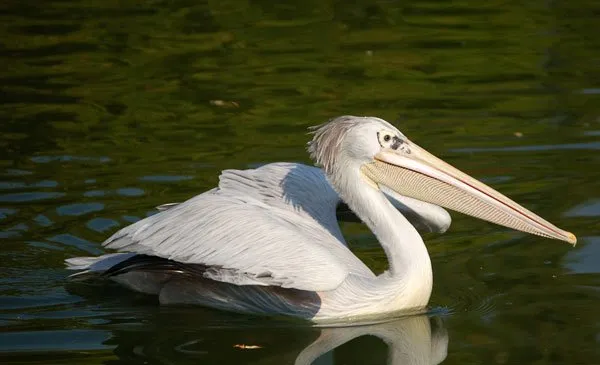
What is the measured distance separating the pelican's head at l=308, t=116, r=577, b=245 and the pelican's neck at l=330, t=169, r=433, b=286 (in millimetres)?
62

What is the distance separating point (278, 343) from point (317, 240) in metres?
0.58

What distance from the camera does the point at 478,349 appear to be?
5375 millimetres

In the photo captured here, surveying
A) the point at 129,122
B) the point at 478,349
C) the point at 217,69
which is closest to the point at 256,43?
the point at 217,69

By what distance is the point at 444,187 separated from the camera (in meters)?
5.93

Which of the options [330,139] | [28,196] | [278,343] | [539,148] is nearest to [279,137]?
[539,148]

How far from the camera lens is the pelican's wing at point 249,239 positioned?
18.4 feet

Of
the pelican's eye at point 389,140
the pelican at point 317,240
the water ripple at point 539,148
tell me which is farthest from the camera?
the water ripple at point 539,148

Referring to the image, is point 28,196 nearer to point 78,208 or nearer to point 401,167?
point 78,208

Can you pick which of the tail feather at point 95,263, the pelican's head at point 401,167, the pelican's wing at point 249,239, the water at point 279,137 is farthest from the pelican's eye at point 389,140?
Result: the tail feather at point 95,263

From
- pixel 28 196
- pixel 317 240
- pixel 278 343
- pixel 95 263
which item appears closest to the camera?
pixel 278 343

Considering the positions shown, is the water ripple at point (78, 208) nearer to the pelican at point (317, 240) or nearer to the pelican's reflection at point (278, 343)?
the pelican at point (317, 240)

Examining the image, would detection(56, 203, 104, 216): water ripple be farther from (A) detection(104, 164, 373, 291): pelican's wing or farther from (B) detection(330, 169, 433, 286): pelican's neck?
(B) detection(330, 169, 433, 286): pelican's neck

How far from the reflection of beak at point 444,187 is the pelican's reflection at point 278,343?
0.55 m

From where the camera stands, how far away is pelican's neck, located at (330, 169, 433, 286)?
582 centimetres
